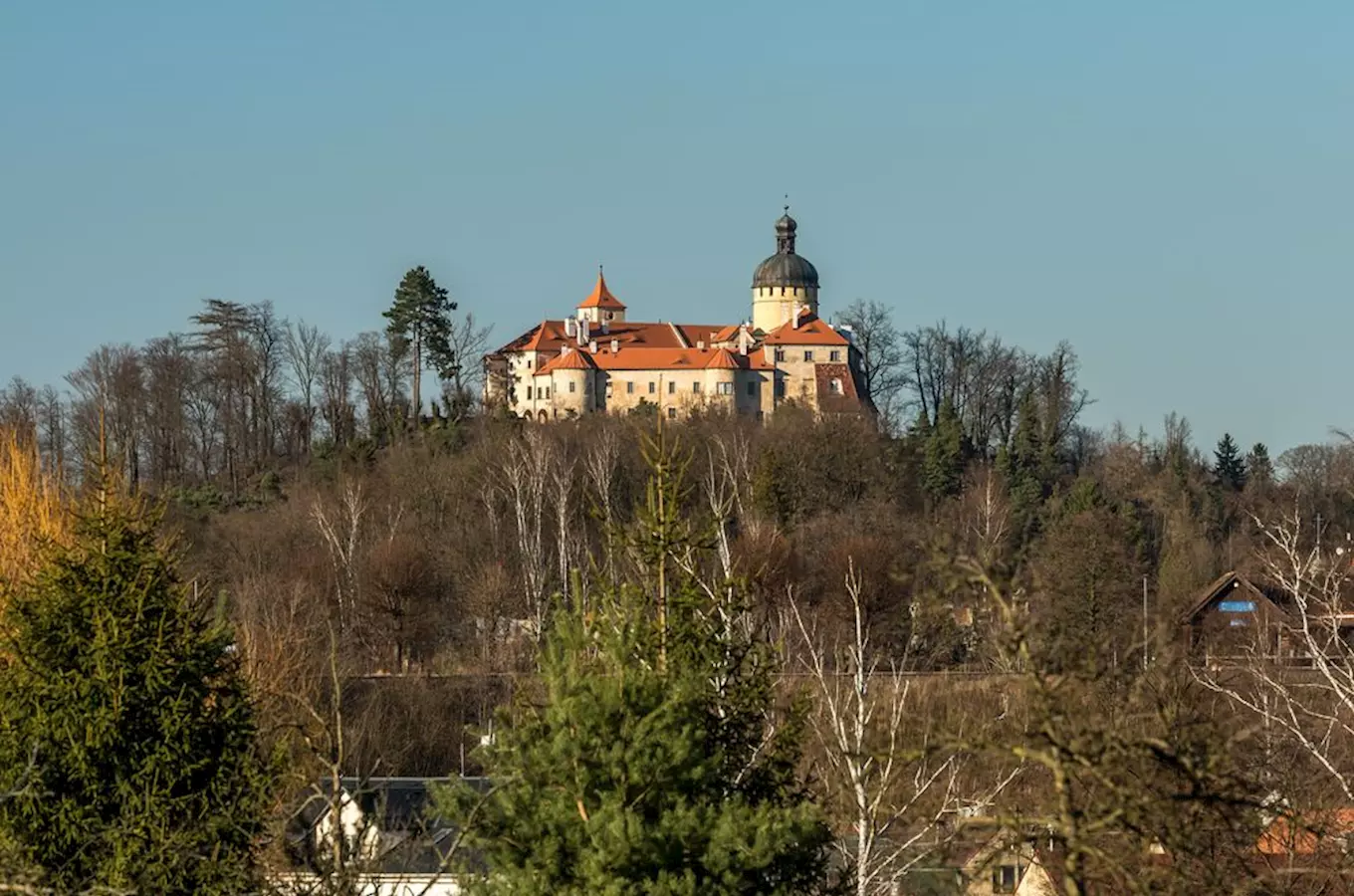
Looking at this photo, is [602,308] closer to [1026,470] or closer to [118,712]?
[1026,470]

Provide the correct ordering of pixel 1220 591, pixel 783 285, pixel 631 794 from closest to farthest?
pixel 631 794
pixel 1220 591
pixel 783 285

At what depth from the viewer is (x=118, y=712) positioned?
16797 mm

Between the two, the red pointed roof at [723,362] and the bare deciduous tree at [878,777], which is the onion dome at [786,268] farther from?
the bare deciduous tree at [878,777]

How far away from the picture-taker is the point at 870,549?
51.3 meters

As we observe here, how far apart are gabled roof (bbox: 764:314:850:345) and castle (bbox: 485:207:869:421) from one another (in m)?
0.04

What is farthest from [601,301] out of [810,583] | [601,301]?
[810,583]

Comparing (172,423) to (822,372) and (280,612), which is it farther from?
(280,612)

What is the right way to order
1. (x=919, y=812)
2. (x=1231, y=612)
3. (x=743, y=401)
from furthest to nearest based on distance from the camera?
1. (x=743, y=401)
2. (x=1231, y=612)
3. (x=919, y=812)

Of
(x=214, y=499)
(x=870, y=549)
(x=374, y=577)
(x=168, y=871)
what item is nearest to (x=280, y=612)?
(x=374, y=577)

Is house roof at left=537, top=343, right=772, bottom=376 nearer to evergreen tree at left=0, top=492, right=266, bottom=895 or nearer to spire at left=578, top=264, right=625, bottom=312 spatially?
spire at left=578, top=264, right=625, bottom=312

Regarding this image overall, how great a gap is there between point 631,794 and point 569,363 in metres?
69.6

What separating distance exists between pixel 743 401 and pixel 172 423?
21754 mm

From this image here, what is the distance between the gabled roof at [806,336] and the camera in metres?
82.2

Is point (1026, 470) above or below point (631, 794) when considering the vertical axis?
above
